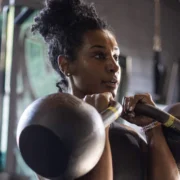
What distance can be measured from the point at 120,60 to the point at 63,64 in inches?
62.7

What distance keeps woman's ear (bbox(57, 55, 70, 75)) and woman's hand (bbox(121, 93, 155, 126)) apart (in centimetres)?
17

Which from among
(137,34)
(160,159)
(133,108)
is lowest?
(160,159)

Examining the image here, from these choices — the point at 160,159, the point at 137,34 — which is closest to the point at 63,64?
the point at 160,159

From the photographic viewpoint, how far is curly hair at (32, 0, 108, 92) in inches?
38.1

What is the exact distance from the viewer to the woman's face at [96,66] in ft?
2.93

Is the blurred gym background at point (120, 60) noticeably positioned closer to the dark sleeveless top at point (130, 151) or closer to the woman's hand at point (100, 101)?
the dark sleeveless top at point (130, 151)

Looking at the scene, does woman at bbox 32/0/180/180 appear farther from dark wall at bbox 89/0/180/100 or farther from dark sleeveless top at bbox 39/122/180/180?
dark wall at bbox 89/0/180/100

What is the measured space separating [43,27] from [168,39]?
2199 mm

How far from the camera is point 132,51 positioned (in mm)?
2719

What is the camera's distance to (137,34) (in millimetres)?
2803

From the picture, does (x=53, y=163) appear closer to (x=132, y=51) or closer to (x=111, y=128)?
(x=111, y=128)

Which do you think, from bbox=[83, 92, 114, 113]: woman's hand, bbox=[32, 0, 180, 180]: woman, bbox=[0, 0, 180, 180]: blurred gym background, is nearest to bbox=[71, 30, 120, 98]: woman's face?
bbox=[32, 0, 180, 180]: woman

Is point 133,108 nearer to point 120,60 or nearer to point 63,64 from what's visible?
point 63,64

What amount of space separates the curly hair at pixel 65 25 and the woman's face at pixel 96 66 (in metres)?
0.03
